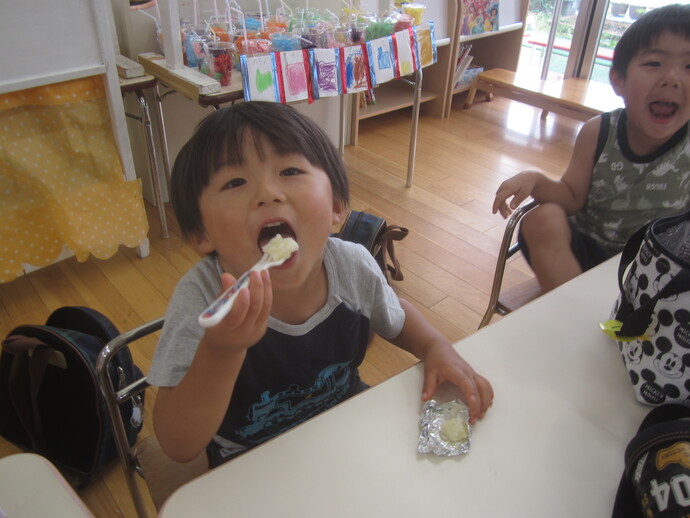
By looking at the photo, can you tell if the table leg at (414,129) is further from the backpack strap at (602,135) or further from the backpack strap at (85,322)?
the backpack strap at (85,322)

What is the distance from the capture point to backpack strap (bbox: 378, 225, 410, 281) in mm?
2017

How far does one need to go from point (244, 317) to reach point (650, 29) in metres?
1.23

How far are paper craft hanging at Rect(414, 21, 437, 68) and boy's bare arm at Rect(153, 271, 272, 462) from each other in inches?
89.5

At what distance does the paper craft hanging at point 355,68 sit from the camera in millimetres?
2291

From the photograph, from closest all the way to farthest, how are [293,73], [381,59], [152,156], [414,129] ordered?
[293,73]
[152,156]
[381,59]
[414,129]

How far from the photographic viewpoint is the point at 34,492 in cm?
65

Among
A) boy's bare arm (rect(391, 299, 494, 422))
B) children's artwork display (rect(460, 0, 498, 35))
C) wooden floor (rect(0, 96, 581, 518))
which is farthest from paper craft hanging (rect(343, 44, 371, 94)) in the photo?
boy's bare arm (rect(391, 299, 494, 422))

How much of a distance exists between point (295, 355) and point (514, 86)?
136 inches

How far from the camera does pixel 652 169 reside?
138 centimetres

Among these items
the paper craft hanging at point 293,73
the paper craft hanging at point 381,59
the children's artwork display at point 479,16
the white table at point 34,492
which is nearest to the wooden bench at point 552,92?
the children's artwork display at point 479,16

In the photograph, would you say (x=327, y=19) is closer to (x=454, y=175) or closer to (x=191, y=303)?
(x=454, y=175)

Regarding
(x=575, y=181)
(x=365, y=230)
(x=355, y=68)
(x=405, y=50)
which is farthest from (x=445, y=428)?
(x=405, y=50)

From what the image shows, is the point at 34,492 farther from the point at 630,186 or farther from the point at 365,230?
the point at 630,186

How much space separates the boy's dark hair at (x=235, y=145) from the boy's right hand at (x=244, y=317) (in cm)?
27
